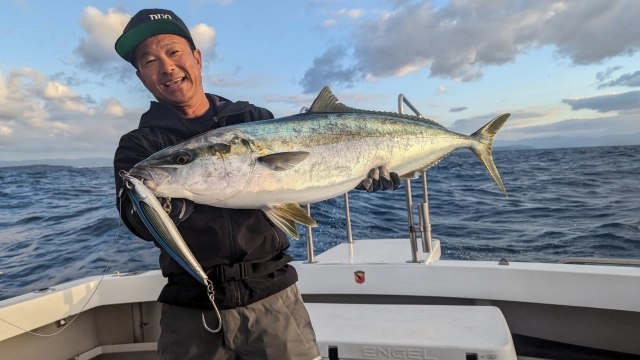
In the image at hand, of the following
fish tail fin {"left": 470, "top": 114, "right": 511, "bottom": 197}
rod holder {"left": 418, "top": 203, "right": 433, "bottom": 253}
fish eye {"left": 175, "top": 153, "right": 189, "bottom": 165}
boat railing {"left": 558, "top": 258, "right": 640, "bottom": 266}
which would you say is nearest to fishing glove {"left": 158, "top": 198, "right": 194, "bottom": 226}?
fish eye {"left": 175, "top": 153, "right": 189, "bottom": 165}

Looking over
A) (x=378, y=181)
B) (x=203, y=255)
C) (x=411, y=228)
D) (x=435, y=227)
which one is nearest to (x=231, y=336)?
(x=203, y=255)

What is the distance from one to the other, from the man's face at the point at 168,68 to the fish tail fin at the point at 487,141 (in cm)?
232

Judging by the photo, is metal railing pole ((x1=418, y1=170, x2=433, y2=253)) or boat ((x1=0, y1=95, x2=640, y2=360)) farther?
metal railing pole ((x1=418, y1=170, x2=433, y2=253))

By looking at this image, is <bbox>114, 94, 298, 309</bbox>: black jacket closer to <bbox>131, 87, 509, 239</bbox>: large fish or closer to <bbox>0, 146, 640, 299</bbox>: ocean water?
<bbox>131, 87, 509, 239</bbox>: large fish

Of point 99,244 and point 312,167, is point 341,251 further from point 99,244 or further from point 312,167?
point 99,244

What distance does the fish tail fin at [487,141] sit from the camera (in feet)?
11.9

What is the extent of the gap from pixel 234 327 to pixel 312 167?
0.97 m

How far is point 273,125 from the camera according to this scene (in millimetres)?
2361

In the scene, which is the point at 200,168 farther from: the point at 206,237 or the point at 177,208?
the point at 206,237

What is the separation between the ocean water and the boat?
2.00 m

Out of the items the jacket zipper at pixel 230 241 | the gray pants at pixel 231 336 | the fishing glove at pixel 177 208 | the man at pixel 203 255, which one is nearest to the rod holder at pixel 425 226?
the man at pixel 203 255

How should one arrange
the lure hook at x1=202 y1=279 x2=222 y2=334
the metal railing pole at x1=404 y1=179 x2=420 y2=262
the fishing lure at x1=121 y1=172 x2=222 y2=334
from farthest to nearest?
the metal railing pole at x1=404 y1=179 x2=420 y2=262, the lure hook at x1=202 y1=279 x2=222 y2=334, the fishing lure at x1=121 y1=172 x2=222 y2=334

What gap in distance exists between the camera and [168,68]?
8.04 feet

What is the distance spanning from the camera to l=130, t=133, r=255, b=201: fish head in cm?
197
